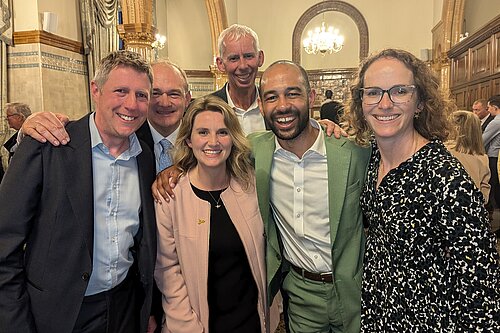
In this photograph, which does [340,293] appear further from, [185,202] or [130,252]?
[130,252]

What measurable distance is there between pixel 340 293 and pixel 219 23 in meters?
11.6

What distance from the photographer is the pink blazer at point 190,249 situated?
6.62 feet

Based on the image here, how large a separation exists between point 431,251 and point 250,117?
6.02 feet

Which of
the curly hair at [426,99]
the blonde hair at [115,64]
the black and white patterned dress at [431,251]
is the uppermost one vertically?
the blonde hair at [115,64]

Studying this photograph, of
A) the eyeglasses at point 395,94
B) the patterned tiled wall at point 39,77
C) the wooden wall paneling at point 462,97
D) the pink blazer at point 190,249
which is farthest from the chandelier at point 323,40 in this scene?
the eyeglasses at point 395,94

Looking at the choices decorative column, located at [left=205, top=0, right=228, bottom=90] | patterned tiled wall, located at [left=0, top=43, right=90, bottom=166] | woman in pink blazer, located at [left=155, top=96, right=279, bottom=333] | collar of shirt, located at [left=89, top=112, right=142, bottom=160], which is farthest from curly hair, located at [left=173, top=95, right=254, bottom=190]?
decorative column, located at [left=205, top=0, right=228, bottom=90]

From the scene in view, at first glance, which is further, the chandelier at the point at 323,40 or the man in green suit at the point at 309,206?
the chandelier at the point at 323,40

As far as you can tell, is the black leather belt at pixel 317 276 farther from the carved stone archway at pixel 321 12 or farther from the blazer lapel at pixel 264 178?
the carved stone archway at pixel 321 12

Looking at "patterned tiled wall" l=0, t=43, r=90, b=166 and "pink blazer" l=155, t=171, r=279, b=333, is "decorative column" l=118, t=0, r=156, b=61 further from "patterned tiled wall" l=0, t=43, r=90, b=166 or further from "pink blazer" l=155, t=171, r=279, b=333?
"pink blazer" l=155, t=171, r=279, b=333

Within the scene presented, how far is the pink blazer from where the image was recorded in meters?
2.02

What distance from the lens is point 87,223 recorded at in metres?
1.76

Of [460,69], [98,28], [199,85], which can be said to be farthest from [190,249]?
[199,85]

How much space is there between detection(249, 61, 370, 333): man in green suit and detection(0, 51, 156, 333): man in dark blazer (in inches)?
24.5

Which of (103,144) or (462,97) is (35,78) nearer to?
(103,144)
